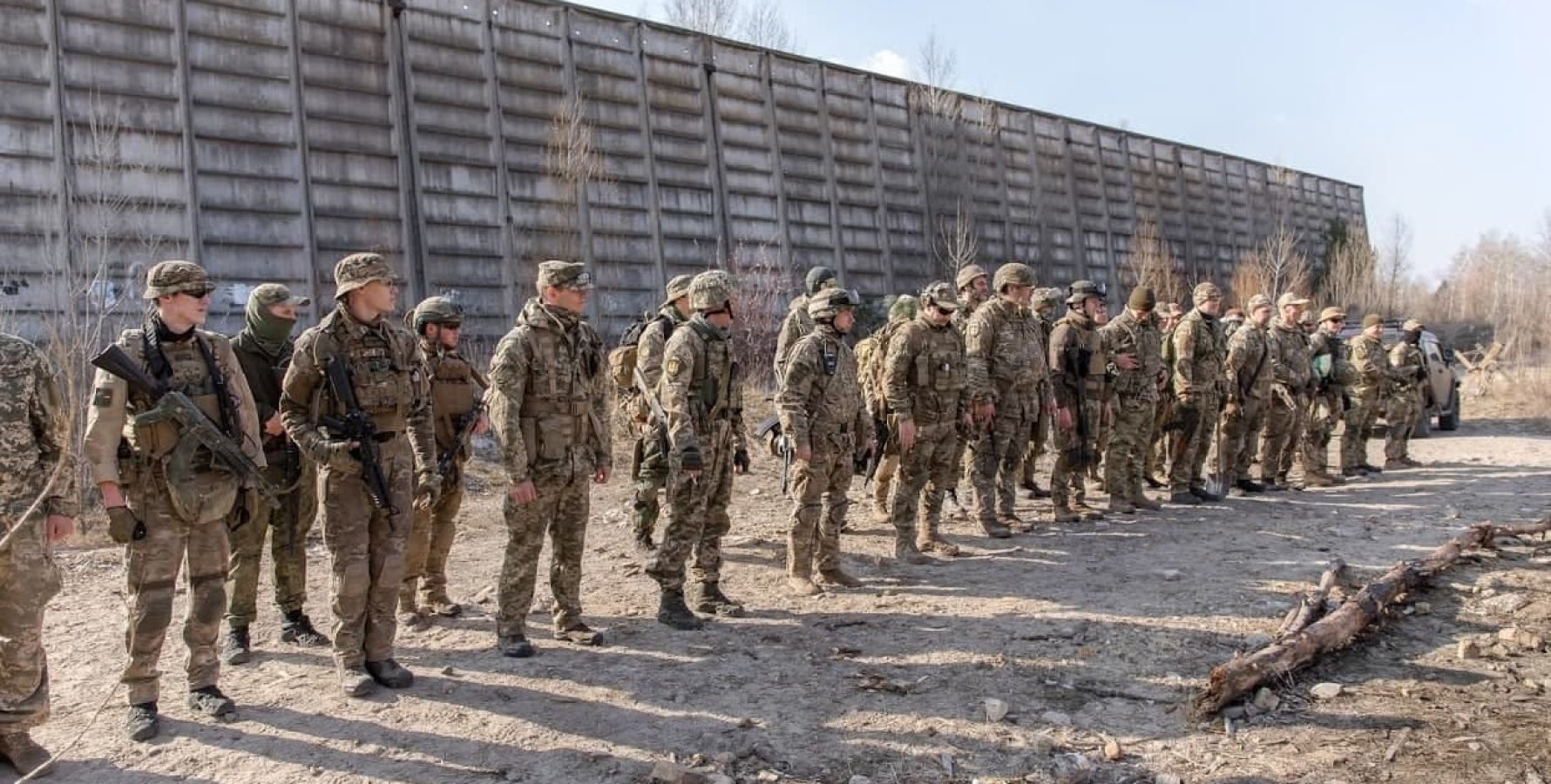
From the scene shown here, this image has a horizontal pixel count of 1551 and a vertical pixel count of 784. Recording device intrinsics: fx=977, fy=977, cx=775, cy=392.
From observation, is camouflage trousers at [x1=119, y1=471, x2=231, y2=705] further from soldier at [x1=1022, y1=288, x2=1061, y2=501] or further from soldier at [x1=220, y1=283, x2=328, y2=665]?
soldier at [x1=1022, y1=288, x2=1061, y2=501]

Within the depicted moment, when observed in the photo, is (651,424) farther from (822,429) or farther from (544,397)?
(544,397)

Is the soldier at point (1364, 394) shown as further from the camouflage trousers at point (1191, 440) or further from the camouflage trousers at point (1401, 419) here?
the camouflage trousers at point (1191, 440)

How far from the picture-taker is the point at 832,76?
20.5 metres

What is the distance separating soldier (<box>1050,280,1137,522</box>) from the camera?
29.0 feet

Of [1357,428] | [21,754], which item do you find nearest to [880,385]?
[21,754]

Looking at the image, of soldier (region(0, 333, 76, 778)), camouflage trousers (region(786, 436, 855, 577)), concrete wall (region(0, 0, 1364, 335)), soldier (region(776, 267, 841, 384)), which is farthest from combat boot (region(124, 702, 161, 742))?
concrete wall (region(0, 0, 1364, 335))

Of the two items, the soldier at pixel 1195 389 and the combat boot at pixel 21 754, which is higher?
the soldier at pixel 1195 389

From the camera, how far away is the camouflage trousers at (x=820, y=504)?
6.33 m

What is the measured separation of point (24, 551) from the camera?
3943 millimetres

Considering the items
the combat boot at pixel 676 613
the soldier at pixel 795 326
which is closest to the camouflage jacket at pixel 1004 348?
the soldier at pixel 795 326

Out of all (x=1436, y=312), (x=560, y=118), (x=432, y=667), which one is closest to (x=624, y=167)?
(x=560, y=118)

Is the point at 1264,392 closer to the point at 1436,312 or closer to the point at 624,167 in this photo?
the point at 624,167

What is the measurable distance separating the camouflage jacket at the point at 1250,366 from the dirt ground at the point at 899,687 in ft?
9.14

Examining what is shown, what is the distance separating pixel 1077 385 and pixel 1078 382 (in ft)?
0.08
